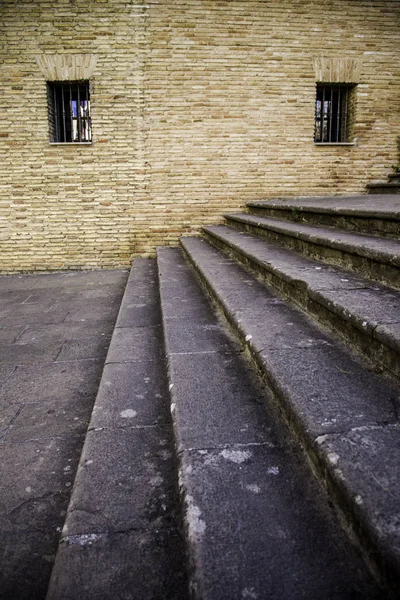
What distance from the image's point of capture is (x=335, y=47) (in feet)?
21.8

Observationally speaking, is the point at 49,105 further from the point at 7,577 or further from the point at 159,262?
the point at 7,577

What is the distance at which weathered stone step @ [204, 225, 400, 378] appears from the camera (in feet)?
5.41

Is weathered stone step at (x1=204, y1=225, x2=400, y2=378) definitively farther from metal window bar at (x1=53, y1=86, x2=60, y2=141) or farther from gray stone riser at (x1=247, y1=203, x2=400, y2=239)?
metal window bar at (x1=53, y1=86, x2=60, y2=141)

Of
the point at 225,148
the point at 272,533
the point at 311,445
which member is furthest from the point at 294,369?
the point at 225,148

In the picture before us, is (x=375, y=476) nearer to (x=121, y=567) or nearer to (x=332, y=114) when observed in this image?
(x=121, y=567)

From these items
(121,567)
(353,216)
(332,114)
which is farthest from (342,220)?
(332,114)

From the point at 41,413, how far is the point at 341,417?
5.80 feet

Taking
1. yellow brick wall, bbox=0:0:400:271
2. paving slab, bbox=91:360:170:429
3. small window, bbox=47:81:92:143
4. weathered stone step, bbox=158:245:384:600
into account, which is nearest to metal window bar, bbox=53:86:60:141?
small window, bbox=47:81:92:143

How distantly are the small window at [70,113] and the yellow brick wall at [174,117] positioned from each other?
1.00ft

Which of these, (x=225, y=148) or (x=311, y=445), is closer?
(x=311, y=445)

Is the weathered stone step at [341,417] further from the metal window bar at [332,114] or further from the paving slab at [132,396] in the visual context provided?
the metal window bar at [332,114]

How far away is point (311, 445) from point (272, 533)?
32 centimetres

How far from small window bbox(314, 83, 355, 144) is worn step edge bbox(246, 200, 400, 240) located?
275 cm

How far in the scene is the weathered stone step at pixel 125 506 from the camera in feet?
3.66
